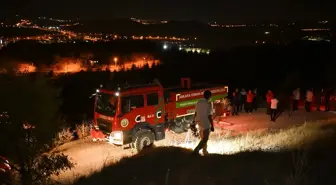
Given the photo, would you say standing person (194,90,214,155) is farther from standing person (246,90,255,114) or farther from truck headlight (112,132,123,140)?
standing person (246,90,255,114)

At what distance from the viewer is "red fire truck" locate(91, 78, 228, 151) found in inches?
528

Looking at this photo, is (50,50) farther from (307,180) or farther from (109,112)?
(307,180)

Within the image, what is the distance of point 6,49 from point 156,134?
8681 centimetres

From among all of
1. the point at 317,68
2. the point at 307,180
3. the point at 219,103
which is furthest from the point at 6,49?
the point at 307,180

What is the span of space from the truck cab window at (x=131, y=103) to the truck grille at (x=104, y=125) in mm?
714

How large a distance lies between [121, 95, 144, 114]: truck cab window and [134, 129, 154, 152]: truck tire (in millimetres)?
896

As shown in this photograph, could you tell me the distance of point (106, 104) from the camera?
1384 centimetres

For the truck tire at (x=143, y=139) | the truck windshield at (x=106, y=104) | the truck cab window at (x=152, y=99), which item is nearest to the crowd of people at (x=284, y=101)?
the truck cab window at (x=152, y=99)

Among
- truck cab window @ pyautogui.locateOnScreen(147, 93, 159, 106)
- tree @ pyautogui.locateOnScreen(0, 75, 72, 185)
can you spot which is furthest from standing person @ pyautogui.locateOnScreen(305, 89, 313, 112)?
tree @ pyautogui.locateOnScreen(0, 75, 72, 185)

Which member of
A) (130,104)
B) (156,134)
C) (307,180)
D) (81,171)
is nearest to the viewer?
(307,180)

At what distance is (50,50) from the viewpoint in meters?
98.8

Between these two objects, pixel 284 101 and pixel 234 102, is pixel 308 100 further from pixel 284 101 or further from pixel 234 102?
pixel 234 102

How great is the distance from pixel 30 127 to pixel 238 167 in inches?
240

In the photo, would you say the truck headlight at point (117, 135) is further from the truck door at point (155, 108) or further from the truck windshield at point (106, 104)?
the truck door at point (155, 108)
